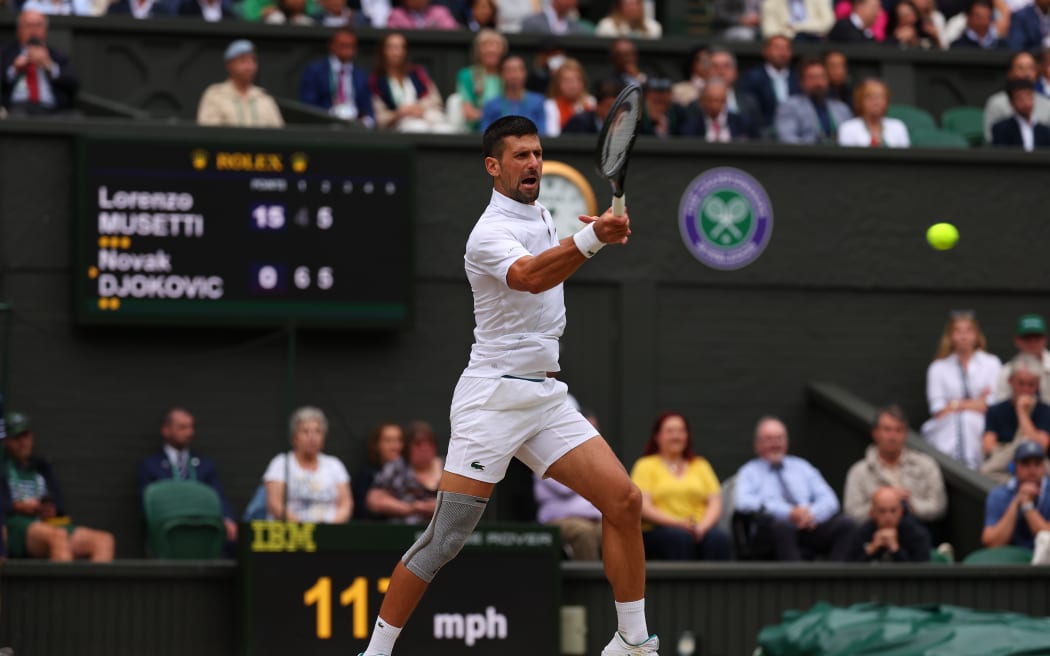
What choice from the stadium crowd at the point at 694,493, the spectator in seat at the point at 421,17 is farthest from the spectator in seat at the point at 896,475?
the spectator in seat at the point at 421,17

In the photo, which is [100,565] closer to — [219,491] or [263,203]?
[219,491]

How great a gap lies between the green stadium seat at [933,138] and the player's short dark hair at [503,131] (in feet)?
30.5

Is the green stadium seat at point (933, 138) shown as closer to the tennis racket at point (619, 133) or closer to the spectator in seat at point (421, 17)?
the spectator in seat at point (421, 17)

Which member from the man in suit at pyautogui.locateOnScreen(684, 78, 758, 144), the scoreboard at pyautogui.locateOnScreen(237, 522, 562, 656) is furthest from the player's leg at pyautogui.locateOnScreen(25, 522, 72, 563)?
the man in suit at pyautogui.locateOnScreen(684, 78, 758, 144)

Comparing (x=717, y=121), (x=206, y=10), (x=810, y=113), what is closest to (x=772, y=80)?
(x=810, y=113)

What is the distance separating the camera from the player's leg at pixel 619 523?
764 cm

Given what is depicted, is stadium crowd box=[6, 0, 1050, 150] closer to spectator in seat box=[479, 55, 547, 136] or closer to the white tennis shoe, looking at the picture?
spectator in seat box=[479, 55, 547, 136]

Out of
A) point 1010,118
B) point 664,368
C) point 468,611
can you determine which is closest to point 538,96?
point 664,368

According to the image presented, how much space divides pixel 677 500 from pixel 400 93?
4.84m

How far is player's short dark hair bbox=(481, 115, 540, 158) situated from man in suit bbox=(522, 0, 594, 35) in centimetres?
933

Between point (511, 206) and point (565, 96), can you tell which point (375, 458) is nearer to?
point (565, 96)

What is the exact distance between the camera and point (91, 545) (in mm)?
12508

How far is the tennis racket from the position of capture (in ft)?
24.0

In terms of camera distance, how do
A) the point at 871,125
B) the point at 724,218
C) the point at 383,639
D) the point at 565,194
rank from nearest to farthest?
1. the point at 383,639
2. the point at 565,194
3. the point at 724,218
4. the point at 871,125
